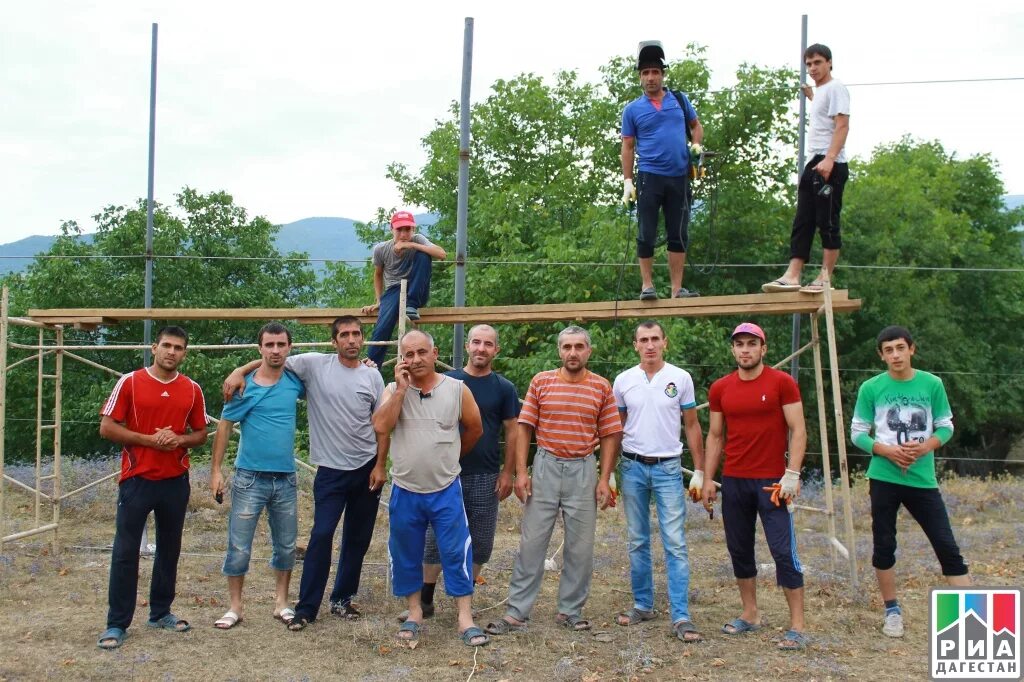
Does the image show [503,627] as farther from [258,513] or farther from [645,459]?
[258,513]

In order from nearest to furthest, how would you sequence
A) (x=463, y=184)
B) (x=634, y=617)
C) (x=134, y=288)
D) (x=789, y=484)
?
(x=789, y=484)
(x=634, y=617)
(x=463, y=184)
(x=134, y=288)

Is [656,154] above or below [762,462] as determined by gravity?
above

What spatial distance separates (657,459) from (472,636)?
4.44 ft

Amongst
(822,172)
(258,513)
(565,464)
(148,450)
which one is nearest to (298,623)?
(258,513)

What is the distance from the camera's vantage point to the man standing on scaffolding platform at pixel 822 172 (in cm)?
593

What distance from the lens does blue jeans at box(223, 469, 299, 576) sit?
209 inches

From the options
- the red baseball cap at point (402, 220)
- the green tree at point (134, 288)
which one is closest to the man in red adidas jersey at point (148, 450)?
the red baseball cap at point (402, 220)

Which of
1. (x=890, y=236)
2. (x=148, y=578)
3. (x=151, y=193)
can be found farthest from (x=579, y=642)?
(x=890, y=236)

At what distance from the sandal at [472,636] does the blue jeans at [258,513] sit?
107 cm

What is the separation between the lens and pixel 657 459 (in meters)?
5.34

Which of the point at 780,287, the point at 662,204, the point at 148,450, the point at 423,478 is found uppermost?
the point at 662,204

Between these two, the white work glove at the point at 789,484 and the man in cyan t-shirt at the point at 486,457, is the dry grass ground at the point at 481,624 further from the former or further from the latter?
the white work glove at the point at 789,484

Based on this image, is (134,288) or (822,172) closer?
(822,172)

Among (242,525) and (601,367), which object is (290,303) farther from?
(242,525)
